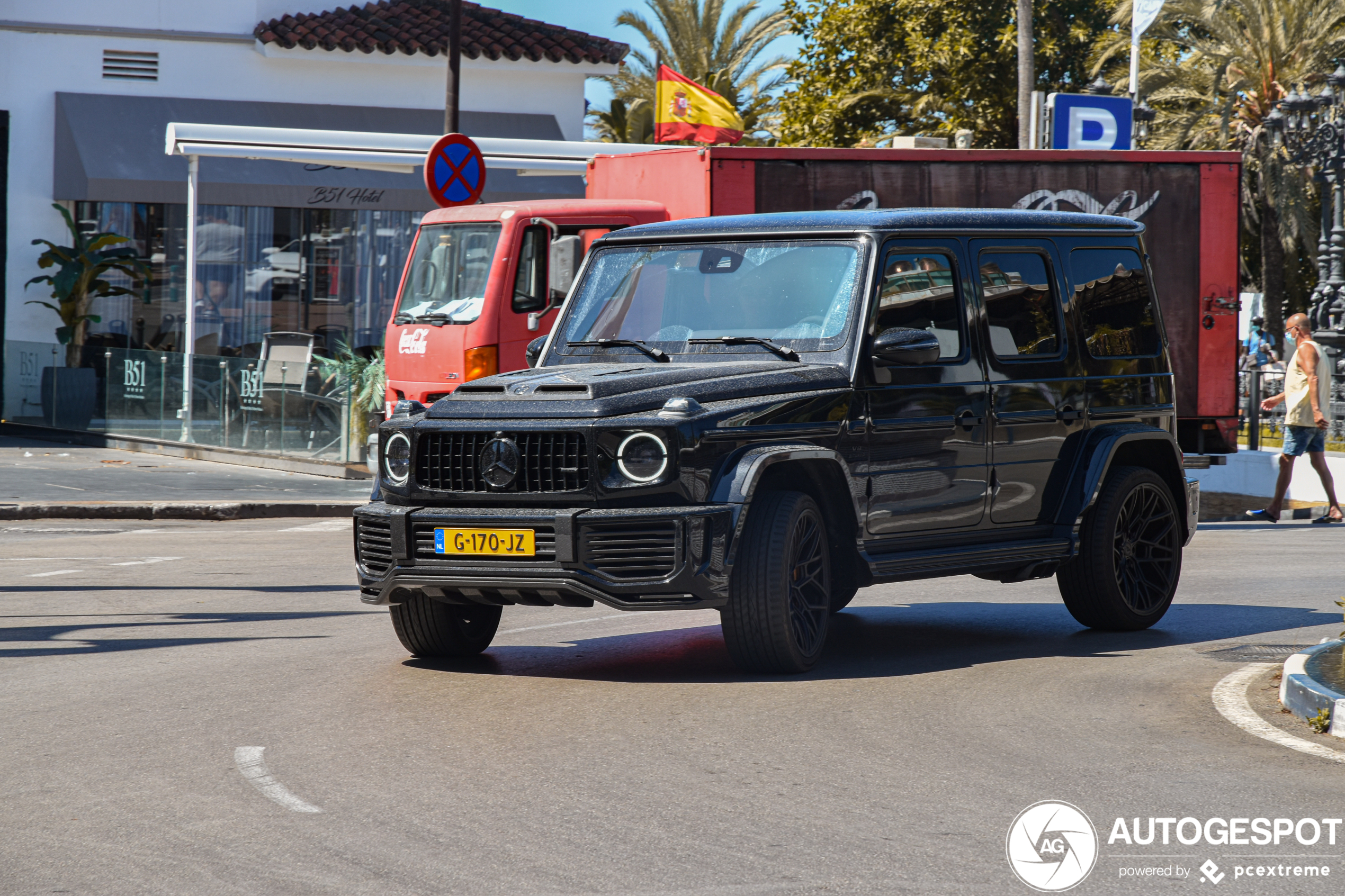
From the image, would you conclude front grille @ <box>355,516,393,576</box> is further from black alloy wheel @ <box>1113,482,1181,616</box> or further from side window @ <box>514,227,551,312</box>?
side window @ <box>514,227,551,312</box>

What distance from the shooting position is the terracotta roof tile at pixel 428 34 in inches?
1104

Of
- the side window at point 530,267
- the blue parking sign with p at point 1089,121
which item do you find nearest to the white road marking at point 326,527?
the side window at point 530,267

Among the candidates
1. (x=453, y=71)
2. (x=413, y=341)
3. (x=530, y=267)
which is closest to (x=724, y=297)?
(x=530, y=267)

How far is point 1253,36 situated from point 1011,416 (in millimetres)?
31915

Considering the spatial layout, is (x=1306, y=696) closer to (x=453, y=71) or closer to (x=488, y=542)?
(x=488, y=542)

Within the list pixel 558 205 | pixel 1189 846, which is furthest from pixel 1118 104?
pixel 1189 846

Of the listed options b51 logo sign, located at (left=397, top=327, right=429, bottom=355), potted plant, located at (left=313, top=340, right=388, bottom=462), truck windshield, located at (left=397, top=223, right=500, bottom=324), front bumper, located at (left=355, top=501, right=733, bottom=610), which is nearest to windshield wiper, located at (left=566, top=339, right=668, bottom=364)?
front bumper, located at (left=355, top=501, right=733, bottom=610)

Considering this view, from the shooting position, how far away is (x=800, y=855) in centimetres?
477

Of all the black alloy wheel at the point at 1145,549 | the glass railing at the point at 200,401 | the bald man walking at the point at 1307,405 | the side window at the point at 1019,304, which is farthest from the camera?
the glass railing at the point at 200,401

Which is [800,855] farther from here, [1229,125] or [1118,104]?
[1229,125]

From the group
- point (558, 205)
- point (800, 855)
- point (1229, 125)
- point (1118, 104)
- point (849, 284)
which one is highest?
point (1229, 125)

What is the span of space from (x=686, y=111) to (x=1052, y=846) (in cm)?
2483

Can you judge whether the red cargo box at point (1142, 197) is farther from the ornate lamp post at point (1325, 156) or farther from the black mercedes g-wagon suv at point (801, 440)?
the ornate lamp post at point (1325, 156)

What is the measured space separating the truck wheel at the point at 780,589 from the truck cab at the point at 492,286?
8.14m
